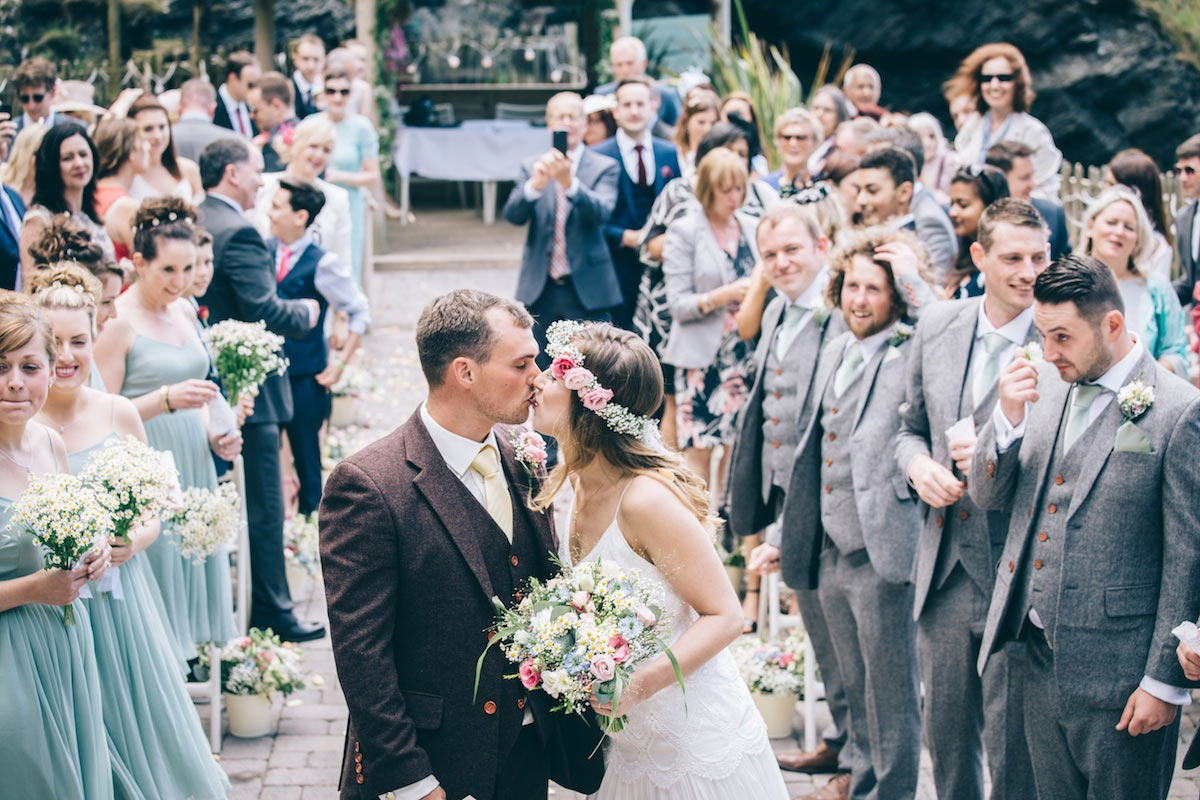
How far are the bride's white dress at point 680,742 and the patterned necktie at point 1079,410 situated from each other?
1262 mm

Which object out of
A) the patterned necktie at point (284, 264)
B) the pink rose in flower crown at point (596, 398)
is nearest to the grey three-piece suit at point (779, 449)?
the pink rose in flower crown at point (596, 398)

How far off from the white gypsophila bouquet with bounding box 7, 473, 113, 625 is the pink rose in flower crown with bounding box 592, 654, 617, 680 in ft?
5.07

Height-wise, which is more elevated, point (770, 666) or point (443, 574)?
point (443, 574)

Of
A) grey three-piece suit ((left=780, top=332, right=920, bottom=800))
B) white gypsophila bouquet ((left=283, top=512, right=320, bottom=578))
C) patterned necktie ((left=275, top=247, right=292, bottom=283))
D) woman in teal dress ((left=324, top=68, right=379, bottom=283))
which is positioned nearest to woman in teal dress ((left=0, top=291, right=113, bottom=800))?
grey three-piece suit ((left=780, top=332, right=920, bottom=800))

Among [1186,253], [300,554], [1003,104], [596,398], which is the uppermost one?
[1003,104]

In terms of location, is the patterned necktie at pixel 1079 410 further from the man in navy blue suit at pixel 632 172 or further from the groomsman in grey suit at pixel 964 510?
the man in navy blue suit at pixel 632 172

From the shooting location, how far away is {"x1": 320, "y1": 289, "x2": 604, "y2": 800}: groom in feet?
10.5

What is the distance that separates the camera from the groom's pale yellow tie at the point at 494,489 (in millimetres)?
3408

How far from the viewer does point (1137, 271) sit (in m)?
6.32

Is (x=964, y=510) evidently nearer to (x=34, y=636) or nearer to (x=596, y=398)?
(x=596, y=398)

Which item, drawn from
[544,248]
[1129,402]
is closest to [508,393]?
[1129,402]

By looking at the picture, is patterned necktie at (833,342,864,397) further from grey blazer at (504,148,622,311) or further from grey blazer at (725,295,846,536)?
grey blazer at (504,148,622,311)

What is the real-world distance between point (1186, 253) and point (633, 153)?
3537mm

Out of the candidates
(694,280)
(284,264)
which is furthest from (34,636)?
(694,280)
